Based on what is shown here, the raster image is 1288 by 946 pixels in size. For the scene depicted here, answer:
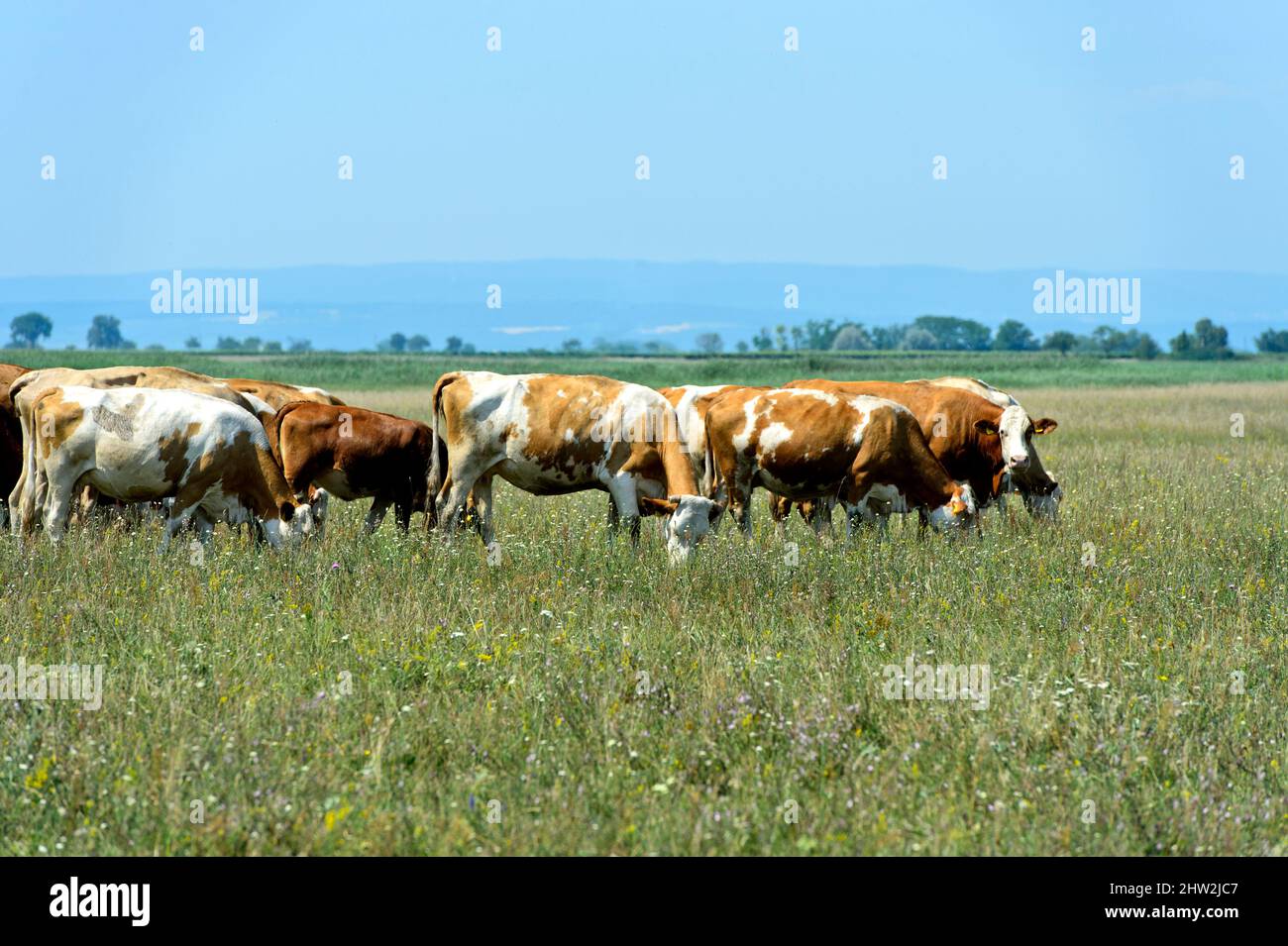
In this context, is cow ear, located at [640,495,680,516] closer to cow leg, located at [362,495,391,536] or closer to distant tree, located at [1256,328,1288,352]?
cow leg, located at [362,495,391,536]

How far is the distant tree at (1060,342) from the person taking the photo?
167 m

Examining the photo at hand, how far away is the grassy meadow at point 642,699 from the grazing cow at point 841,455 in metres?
1.06

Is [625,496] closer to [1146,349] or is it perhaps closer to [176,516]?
[176,516]

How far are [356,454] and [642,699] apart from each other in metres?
7.40

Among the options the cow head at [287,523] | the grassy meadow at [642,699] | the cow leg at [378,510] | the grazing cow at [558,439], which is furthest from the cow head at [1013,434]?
the cow head at [287,523]

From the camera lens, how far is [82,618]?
8594mm

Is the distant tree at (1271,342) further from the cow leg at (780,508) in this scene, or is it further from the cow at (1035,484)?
the cow leg at (780,508)

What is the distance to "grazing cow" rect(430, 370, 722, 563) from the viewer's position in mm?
12734

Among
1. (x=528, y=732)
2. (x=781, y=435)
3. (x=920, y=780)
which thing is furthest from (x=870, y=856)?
(x=781, y=435)

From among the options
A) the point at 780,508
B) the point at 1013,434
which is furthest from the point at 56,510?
the point at 1013,434

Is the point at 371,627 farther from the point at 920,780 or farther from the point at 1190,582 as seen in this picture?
the point at 1190,582

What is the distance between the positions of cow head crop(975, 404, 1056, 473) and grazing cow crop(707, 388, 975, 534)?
97 centimetres

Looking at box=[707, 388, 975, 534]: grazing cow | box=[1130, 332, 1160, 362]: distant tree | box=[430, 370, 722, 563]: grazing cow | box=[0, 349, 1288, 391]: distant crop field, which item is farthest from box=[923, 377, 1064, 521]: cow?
box=[1130, 332, 1160, 362]: distant tree
